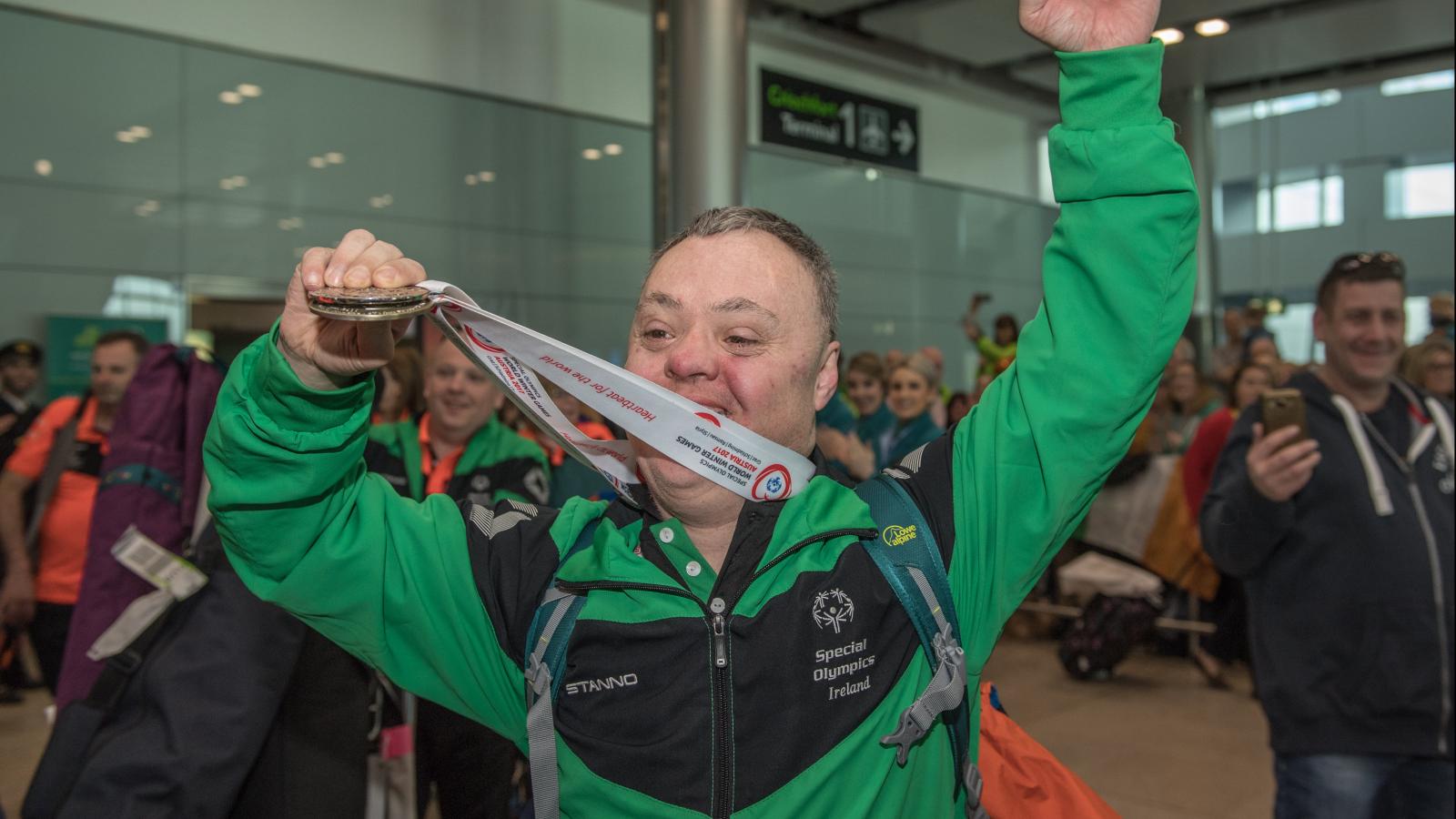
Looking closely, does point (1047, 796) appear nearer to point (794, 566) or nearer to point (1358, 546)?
point (794, 566)

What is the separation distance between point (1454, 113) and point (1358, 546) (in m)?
9.68

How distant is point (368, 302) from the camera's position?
51.8 inches

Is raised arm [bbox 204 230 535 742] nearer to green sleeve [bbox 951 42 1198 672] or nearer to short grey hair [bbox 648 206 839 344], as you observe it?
short grey hair [bbox 648 206 839 344]

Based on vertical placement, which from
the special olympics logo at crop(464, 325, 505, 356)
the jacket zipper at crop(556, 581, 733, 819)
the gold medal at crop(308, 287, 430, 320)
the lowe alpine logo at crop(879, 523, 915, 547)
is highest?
the gold medal at crop(308, 287, 430, 320)

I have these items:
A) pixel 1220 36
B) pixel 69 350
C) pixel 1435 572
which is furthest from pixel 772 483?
pixel 1220 36

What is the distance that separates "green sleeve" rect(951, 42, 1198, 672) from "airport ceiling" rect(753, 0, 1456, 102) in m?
9.65

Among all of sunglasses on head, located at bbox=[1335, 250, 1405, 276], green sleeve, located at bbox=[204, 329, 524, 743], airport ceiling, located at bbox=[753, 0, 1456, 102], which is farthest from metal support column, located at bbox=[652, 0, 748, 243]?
green sleeve, located at bbox=[204, 329, 524, 743]

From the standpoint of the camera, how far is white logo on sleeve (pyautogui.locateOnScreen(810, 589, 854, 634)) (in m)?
1.52

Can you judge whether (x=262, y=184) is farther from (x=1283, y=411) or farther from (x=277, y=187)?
(x=1283, y=411)

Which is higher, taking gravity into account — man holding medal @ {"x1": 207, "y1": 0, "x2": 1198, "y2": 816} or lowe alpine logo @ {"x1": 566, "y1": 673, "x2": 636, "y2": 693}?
man holding medal @ {"x1": 207, "y1": 0, "x2": 1198, "y2": 816}

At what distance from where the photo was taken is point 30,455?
5.59 metres

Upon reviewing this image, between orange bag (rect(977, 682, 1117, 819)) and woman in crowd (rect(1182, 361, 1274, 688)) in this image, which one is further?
woman in crowd (rect(1182, 361, 1274, 688))

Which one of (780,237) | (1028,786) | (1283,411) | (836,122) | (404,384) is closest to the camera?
(780,237)

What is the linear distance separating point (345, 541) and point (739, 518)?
52 cm
